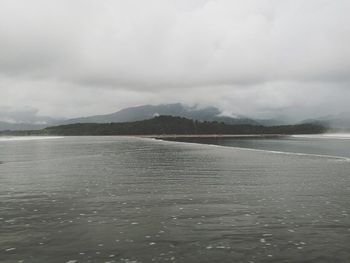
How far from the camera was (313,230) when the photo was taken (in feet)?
63.1

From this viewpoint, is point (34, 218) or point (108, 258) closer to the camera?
point (108, 258)

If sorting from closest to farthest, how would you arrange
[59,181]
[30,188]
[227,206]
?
[227,206]
[30,188]
[59,181]

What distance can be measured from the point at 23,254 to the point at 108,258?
3.45 metres

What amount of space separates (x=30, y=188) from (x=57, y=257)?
61.9 ft

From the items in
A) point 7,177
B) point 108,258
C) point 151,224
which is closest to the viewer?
→ point 108,258

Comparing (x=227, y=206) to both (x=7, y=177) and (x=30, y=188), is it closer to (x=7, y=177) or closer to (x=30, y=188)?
(x=30, y=188)

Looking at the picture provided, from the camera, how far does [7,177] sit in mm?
40094

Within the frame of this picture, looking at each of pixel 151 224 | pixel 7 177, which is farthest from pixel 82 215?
pixel 7 177

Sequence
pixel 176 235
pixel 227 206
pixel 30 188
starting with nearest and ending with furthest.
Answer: pixel 176 235 < pixel 227 206 < pixel 30 188

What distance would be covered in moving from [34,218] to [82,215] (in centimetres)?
259

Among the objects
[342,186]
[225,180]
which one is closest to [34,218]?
[225,180]

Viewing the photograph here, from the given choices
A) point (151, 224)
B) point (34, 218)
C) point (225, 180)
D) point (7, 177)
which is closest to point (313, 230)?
point (151, 224)

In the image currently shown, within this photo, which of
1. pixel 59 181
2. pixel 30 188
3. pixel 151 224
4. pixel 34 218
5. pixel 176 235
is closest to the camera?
pixel 176 235

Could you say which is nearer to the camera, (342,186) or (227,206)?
(227,206)
